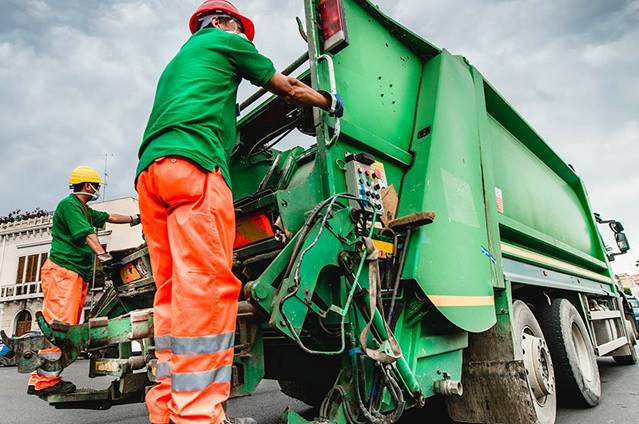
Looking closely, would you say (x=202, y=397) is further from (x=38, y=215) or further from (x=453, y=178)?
(x=38, y=215)

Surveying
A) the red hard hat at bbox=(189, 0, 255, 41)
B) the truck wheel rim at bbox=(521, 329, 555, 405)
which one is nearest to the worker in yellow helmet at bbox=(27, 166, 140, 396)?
the red hard hat at bbox=(189, 0, 255, 41)

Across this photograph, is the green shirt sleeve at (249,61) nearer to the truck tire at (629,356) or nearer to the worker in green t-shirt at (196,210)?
the worker in green t-shirt at (196,210)

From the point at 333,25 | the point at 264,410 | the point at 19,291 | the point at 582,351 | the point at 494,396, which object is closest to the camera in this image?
the point at 333,25

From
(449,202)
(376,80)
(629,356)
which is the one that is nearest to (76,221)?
(376,80)

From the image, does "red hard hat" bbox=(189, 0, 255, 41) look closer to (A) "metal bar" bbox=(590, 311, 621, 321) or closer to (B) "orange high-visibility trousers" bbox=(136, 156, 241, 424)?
(B) "orange high-visibility trousers" bbox=(136, 156, 241, 424)

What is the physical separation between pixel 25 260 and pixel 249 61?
86.4 feet

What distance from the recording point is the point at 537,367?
2.79 metres

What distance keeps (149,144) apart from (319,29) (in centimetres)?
103

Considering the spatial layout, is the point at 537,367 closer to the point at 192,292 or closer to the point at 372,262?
the point at 372,262

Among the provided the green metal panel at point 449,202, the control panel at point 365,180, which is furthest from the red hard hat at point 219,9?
the green metal panel at point 449,202

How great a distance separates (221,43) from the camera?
1.76 meters

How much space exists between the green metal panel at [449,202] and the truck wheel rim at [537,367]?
61 cm

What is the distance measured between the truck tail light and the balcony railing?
79.8 ft

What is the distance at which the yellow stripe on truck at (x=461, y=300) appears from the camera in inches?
81.2
